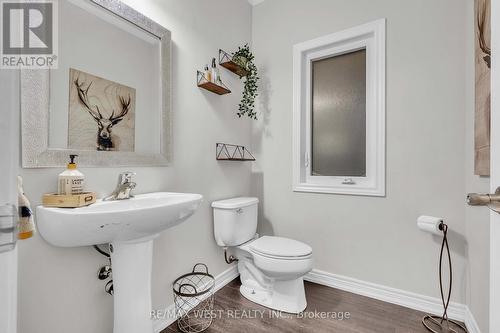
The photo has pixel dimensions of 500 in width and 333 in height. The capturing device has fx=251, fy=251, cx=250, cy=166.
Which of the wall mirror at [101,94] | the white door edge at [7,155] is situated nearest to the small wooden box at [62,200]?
the wall mirror at [101,94]

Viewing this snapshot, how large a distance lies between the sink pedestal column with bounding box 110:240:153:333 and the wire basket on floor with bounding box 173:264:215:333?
31 cm

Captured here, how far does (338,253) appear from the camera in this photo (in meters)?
2.05

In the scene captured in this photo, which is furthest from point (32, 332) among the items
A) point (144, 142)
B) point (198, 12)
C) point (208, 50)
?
point (198, 12)

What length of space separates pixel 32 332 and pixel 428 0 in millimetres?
2847

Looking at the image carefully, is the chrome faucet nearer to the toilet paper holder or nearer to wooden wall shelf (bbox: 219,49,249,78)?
wooden wall shelf (bbox: 219,49,249,78)

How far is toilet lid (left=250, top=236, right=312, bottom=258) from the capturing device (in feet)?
5.40

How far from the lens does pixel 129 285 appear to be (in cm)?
119

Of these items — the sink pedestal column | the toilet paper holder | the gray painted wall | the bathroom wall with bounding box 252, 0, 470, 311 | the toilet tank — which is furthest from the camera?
the toilet tank

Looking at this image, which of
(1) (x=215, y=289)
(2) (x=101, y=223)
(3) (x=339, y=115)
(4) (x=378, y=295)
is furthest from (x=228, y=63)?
(4) (x=378, y=295)

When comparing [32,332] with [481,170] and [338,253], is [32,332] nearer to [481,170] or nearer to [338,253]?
[338,253]

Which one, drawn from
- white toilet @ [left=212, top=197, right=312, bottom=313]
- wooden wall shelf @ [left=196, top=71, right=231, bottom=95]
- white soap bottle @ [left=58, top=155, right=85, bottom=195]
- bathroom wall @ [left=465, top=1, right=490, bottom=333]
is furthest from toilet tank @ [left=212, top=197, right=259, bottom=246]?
bathroom wall @ [left=465, top=1, right=490, bottom=333]

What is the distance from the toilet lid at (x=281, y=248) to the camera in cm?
165

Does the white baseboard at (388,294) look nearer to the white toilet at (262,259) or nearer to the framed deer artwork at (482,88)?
the white toilet at (262,259)

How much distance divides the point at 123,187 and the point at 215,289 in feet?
3.84
